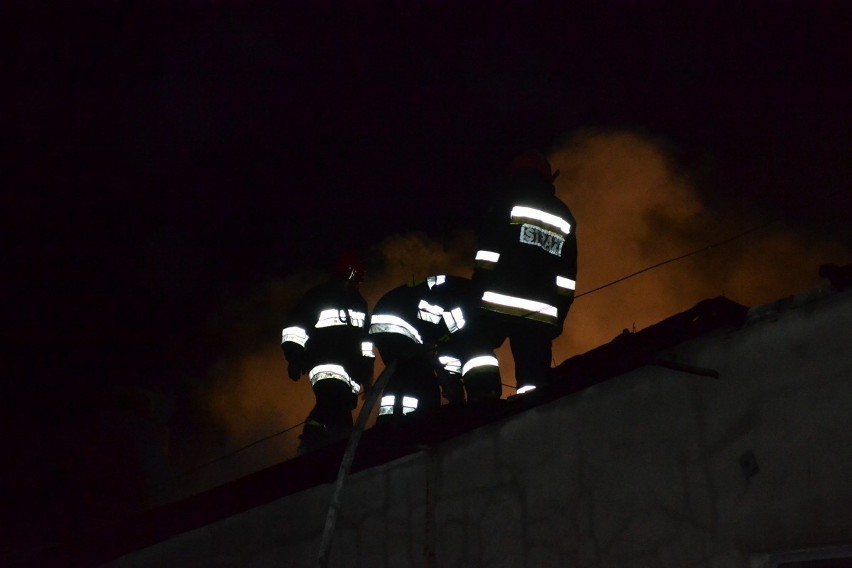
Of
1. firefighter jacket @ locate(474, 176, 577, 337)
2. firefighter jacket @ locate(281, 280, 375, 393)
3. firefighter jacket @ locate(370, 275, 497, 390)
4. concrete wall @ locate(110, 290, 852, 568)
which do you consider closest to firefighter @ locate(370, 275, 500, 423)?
firefighter jacket @ locate(370, 275, 497, 390)

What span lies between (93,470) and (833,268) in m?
14.1

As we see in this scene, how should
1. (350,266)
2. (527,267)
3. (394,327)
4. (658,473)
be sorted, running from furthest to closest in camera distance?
(350,266) < (394,327) < (527,267) < (658,473)

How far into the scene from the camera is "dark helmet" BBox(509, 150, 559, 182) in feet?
23.0

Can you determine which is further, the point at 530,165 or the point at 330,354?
the point at 330,354

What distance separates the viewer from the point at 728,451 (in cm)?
411

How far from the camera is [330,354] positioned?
26.1 feet

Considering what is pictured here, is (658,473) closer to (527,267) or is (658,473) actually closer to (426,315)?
(527,267)

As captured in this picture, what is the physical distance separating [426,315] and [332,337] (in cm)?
92

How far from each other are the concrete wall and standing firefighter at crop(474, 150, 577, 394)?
1020 millimetres

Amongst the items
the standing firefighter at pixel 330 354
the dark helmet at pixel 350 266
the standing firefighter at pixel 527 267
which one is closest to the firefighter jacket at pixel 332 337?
the standing firefighter at pixel 330 354

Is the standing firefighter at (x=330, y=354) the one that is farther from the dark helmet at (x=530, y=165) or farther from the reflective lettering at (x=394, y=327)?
the dark helmet at (x=530, y=165)

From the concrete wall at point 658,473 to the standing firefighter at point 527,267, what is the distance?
3.35ft

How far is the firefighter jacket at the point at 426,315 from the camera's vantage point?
294 inches

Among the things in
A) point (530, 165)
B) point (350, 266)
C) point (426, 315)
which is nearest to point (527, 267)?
point (530, 165)
